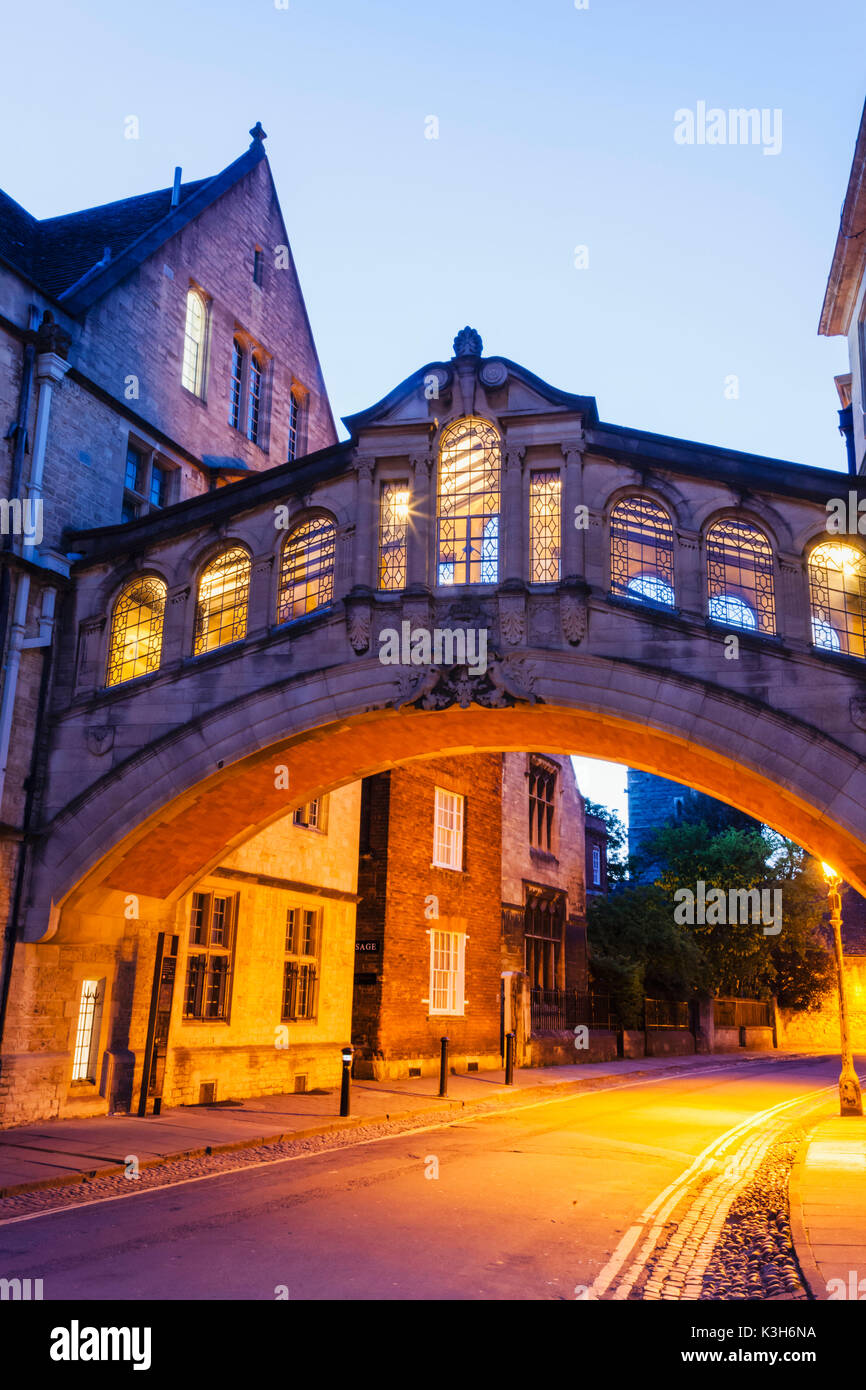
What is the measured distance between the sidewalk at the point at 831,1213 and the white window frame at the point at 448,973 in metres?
12.2

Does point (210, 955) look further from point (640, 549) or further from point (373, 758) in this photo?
point (640, 549)

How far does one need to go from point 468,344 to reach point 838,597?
669 centimetres

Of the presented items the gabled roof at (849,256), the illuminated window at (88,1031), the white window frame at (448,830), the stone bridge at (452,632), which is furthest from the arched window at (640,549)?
the white window frame at (448,830)

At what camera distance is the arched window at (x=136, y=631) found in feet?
62.2

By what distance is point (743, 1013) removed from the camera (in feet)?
159

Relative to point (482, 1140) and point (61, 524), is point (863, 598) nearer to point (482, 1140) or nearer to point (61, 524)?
point (482, 1140)

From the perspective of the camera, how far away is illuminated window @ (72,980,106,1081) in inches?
694

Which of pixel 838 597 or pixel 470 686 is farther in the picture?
pixel 470 686

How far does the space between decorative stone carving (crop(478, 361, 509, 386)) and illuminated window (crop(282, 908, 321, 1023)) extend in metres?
11.0

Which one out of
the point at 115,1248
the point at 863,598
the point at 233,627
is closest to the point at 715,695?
the point at 863,598

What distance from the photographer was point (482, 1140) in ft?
52.7

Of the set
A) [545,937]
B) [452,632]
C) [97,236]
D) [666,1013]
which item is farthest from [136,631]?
[666,1013]

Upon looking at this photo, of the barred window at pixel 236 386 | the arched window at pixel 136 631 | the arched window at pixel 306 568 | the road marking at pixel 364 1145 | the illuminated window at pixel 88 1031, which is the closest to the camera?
the road marking at pixel 364 1145

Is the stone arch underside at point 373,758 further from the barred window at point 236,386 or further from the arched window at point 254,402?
the arched window at point 254,402
